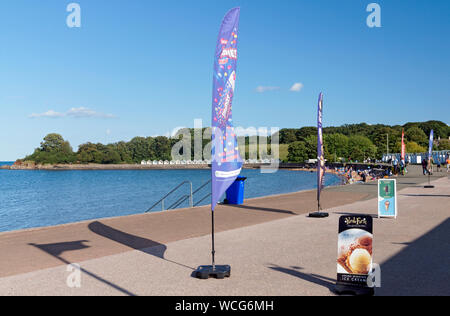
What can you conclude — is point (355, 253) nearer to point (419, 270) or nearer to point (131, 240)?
point (419, 270)

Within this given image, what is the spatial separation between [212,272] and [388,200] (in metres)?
8.66

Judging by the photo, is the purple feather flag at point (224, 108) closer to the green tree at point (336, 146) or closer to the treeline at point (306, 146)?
the treeline at point (306, 146)

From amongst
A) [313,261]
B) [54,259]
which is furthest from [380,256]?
[54,259]

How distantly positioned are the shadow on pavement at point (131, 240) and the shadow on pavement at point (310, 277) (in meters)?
1.56

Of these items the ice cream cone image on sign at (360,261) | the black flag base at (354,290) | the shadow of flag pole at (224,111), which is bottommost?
the black flag base at (354,290)

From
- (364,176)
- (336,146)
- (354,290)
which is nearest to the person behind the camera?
(354,290)

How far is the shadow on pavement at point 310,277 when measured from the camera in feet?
21.1

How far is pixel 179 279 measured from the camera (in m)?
6.75

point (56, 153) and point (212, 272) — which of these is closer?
point (212, 272)

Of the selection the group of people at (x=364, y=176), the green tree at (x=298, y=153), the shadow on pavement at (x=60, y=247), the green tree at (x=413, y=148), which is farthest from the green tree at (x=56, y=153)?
the shadow on pavement at (x=60, y=247)

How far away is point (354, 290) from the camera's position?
5977 millimetres

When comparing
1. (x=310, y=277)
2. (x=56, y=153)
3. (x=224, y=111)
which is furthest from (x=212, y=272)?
(x=56, y=153)
